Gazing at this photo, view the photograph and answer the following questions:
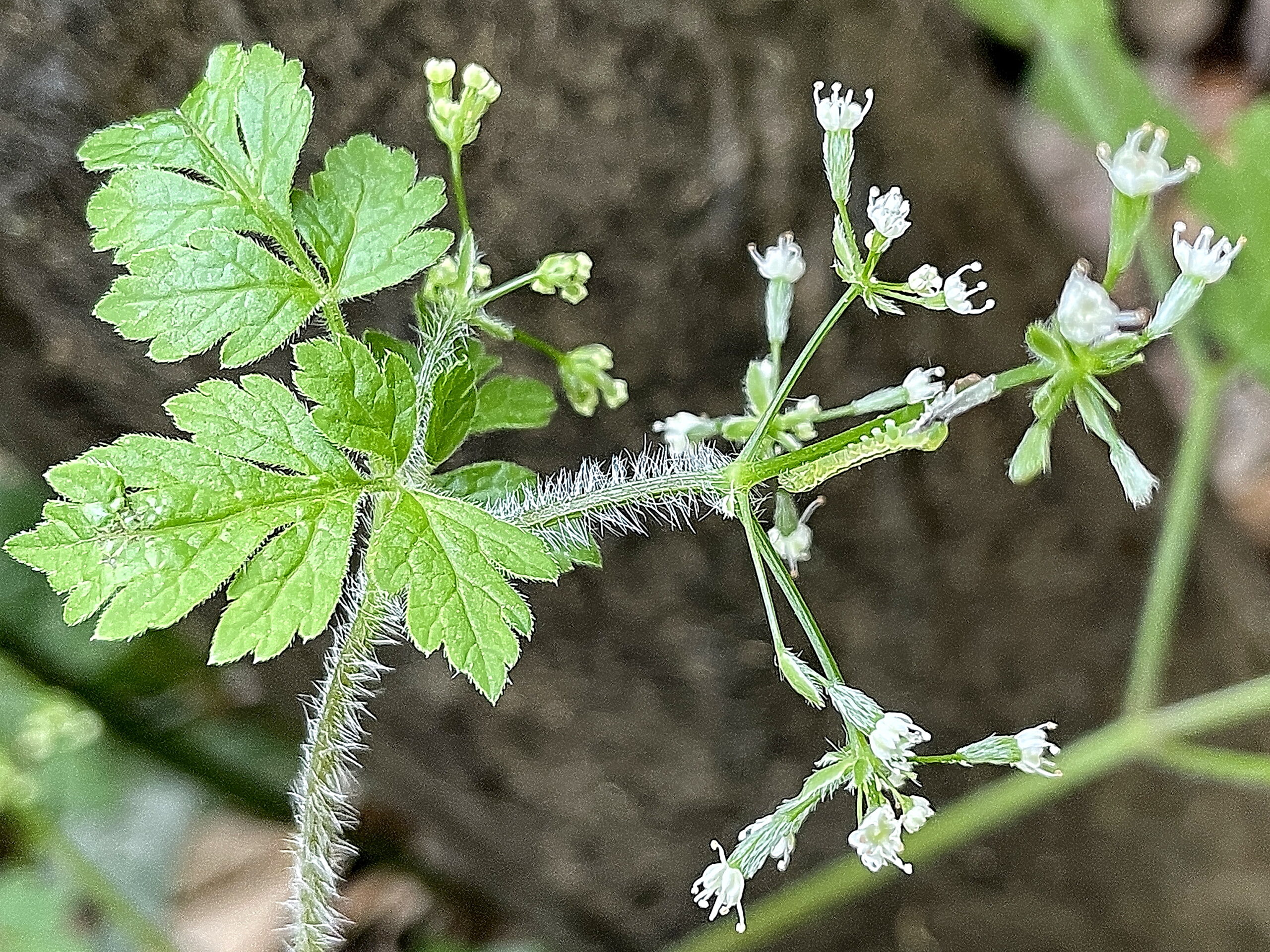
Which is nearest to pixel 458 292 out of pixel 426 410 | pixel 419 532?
pixel 426 410

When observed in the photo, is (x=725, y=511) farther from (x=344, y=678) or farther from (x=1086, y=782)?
(x=1086, y=782)

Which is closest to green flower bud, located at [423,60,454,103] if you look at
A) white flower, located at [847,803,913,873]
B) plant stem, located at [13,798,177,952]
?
white flower, located at [847,803,913,873]

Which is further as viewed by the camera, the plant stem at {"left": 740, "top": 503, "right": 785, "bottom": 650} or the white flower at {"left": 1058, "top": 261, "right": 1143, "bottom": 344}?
the plant stem at {"left": 740, "top": 503, "right": 785, "bottom": 650}

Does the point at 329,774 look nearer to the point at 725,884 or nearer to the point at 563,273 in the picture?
the point at 725,884

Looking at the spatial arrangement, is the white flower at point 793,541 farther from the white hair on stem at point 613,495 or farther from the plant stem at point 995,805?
the plant stem at point 995,805

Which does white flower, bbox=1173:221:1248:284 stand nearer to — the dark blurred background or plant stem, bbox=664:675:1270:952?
the dark blurred background

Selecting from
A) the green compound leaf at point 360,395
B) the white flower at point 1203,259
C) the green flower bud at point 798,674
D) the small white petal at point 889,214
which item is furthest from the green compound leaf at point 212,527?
the white flower at point 1203,259

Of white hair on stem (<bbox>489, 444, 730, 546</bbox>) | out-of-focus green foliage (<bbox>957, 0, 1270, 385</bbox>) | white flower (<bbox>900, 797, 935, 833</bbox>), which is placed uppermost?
out-of-focus green foliage (<bbox>957, 0, 1270, 385</bbox>)
